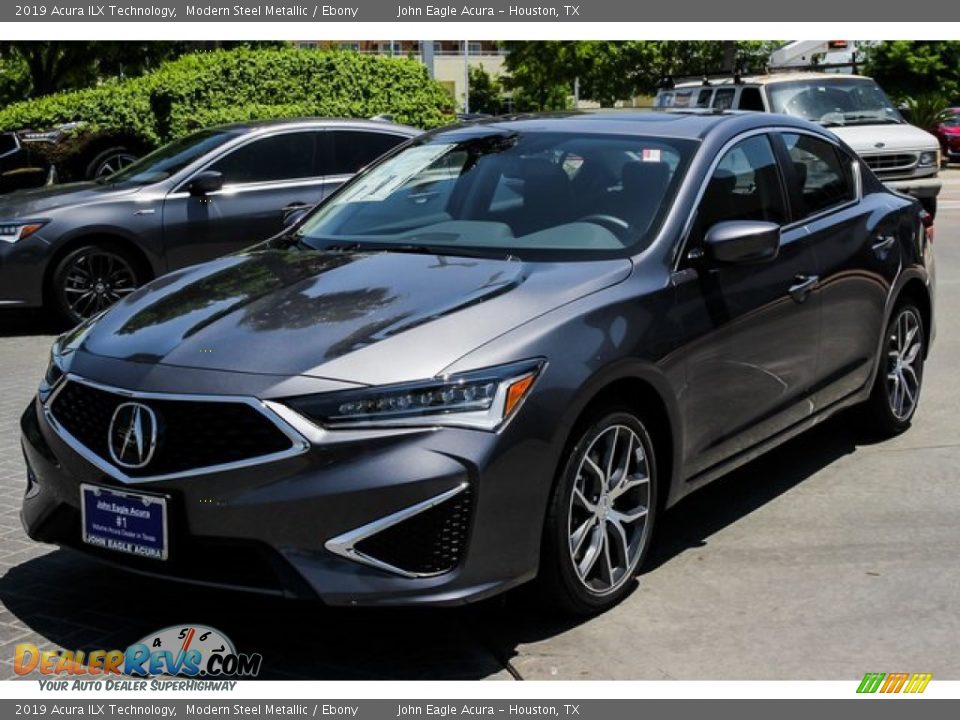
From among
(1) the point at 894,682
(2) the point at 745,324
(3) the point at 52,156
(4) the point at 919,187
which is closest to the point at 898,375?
(2) the point at 745,324

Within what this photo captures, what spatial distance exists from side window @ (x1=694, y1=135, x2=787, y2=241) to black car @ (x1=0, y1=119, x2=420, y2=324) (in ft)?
16.3

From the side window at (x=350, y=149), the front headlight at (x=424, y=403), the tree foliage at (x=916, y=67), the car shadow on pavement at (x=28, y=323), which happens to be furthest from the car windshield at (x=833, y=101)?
the tree foliage at (x=916, y=67)

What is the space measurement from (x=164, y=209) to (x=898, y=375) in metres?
5.98

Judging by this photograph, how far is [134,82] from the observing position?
18.2m

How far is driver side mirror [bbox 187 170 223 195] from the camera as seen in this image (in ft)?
34.4

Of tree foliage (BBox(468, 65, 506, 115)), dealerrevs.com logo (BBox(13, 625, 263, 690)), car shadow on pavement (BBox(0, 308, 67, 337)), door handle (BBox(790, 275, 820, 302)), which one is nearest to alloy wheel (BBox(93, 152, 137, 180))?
car shadow on pavement (BBox(0, 308, 67, 337))

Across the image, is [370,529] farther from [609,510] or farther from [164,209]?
[164,209]

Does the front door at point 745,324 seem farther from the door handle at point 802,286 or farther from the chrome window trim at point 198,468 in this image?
the chrome window trim at point 198,468

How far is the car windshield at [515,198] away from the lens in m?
5.07
